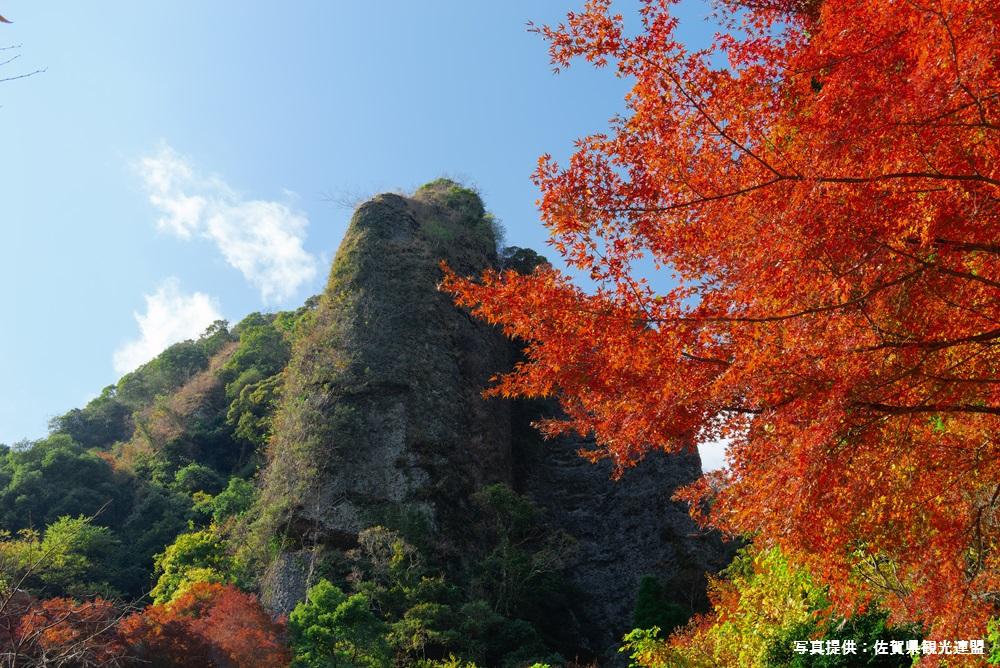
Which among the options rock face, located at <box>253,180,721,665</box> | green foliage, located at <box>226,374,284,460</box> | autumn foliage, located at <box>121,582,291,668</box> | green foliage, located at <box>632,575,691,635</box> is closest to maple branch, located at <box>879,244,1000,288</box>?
autumn foliage, located at <box>121,582,291,668</box>

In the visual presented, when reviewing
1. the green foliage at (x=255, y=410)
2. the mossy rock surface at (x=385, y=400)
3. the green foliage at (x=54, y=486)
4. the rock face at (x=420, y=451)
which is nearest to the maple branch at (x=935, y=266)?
the rock face at (x=420, y=451)

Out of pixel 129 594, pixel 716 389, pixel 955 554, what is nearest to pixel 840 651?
pixel 955 554

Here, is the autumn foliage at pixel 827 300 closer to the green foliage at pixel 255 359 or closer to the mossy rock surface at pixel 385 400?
the mossy rock surface at pixel 385 400

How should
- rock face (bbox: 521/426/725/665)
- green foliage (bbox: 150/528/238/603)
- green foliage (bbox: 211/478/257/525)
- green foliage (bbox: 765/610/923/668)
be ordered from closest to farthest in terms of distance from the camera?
green foliage (bbox: 765/610/923/668) < green foliage (bbox: 150/528/238/603) < rock face (bbox: 521/426/725/665) < green foliage (bbox: 211/478/257/525)

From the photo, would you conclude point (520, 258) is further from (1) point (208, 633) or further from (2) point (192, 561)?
(1) point (208, 633)

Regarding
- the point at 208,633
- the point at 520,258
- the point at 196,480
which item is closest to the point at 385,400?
the point at 208,633

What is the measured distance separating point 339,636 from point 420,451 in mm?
8375

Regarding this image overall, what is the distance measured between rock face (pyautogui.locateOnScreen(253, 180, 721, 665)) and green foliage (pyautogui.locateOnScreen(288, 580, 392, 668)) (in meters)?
3.95

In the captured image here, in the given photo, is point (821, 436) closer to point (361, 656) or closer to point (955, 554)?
point (955, 554)

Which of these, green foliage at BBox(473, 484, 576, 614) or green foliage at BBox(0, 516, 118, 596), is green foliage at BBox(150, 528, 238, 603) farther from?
green foliage at BBox(473, 484, 576, 614)

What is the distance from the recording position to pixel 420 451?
22625mm

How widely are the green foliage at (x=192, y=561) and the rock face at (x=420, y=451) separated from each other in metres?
1.54

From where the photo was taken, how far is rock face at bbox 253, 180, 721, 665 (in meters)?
21.0

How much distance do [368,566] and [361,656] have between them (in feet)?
13.8
